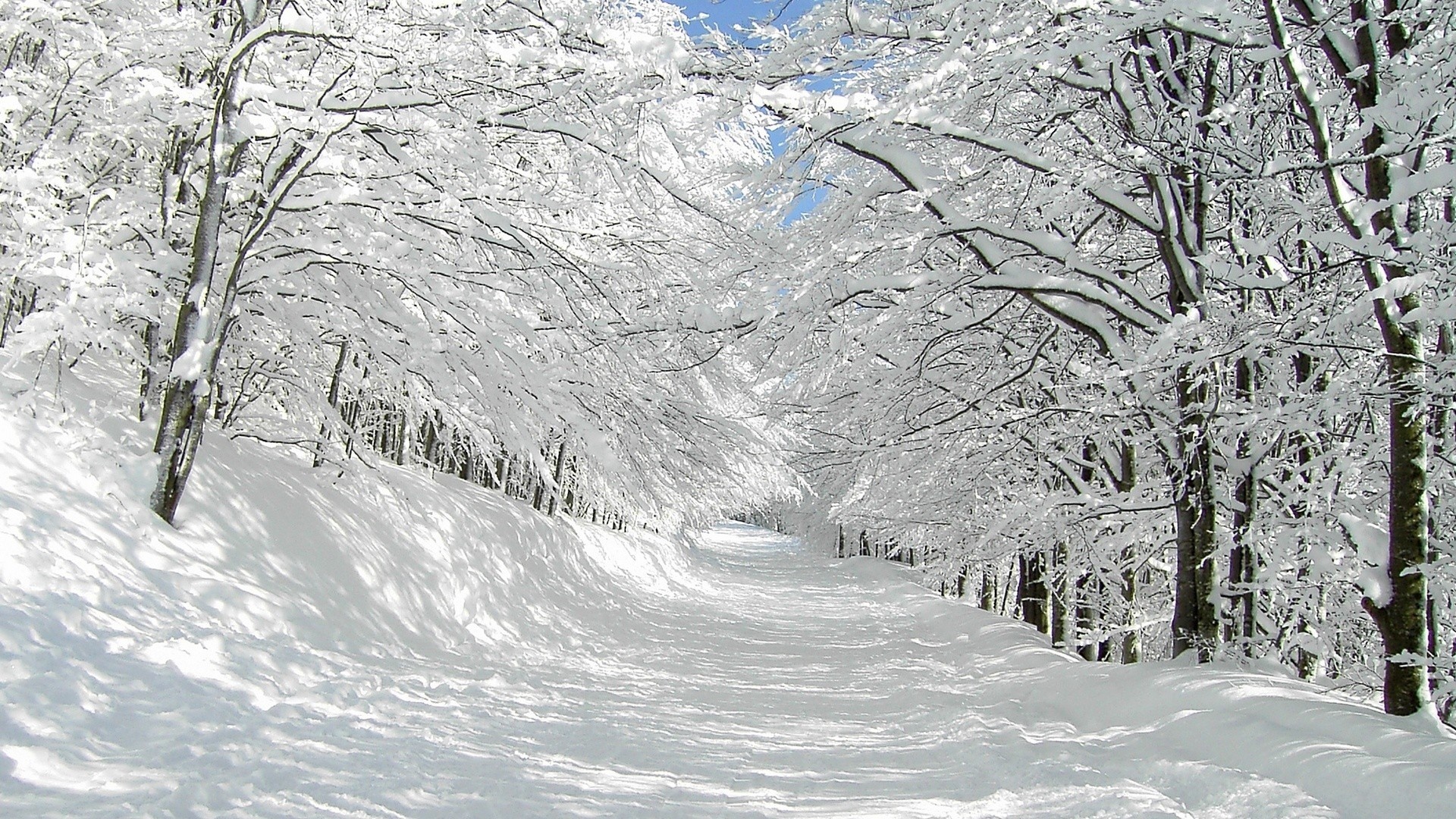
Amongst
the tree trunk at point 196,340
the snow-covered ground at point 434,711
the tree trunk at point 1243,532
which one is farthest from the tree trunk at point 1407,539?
the tree trunk at point 196,340

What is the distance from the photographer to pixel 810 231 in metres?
6.73

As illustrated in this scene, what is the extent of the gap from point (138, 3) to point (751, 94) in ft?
16.7

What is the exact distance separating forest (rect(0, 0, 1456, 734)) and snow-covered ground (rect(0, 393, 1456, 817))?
70cm

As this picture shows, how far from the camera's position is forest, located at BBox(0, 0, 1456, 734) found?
442 centimetres

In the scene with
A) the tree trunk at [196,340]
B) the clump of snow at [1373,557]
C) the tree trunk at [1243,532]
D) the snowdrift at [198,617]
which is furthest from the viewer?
the tree trunk at [1243,532]

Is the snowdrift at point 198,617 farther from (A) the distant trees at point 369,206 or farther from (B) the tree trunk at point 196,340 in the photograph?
(A) the distant trees at point 369,206

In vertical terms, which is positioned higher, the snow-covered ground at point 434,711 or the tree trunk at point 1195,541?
the tree trunk at point 1195,541

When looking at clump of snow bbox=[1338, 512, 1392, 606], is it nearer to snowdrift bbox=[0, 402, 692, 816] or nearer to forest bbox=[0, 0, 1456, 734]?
forest bbox=[0, 0, 1456, 734]

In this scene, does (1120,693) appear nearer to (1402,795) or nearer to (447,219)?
(1402,795)

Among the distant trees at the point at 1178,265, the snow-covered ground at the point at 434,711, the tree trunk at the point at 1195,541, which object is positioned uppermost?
the distant trees at the point at 1178,265

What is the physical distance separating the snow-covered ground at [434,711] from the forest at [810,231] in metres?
0.70

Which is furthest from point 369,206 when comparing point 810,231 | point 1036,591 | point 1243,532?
point 1036,591

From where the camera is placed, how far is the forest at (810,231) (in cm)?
442

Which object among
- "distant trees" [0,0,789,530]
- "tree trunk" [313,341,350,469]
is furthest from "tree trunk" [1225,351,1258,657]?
"tree trunk" [313,341,350,469]
